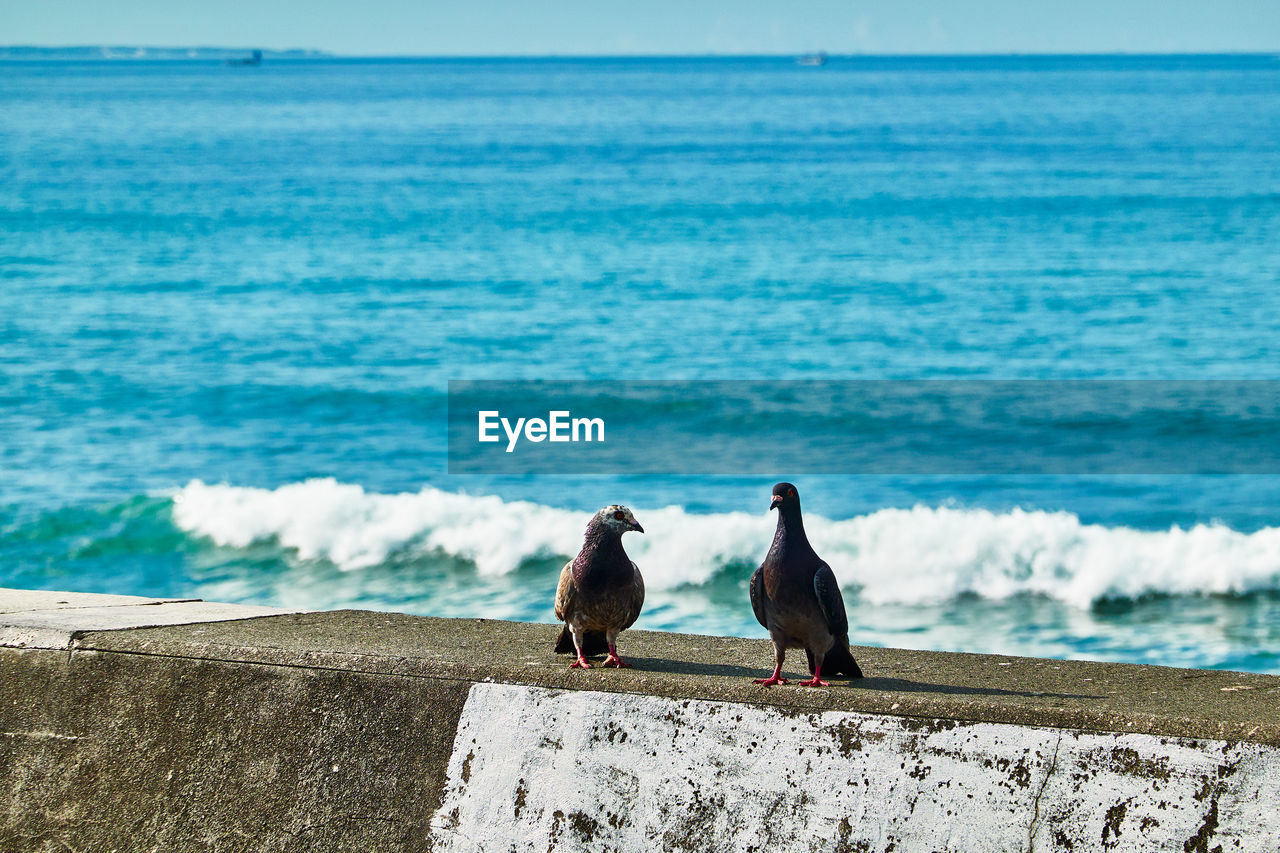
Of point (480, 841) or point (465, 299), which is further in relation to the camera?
point (465, 299)

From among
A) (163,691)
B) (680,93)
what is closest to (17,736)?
(163,691)

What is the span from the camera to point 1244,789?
2879 mm

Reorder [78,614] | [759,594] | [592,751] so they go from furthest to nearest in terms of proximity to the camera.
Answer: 1. [78,614]
2. [759,594]
3. [592,751]

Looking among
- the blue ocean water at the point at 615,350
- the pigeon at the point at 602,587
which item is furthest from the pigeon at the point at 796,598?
the blue ocean water at the point at 615,350

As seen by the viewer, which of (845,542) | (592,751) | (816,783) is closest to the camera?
(816,783)

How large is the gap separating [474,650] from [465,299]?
22.6m

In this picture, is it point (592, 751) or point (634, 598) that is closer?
point (592, 751)

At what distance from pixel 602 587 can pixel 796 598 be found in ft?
1.86

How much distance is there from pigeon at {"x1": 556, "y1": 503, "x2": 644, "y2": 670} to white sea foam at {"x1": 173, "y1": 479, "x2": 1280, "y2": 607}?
702cm

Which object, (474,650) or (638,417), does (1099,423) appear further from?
(474,650)

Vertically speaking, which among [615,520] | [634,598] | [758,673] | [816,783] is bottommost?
[816,783]

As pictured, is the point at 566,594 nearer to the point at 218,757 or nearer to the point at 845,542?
the point at 218,757

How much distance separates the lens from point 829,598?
3.31 m

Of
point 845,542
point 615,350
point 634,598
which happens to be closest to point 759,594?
point 634,598
